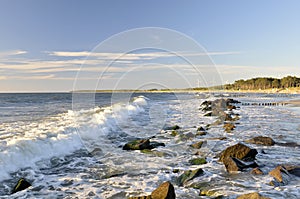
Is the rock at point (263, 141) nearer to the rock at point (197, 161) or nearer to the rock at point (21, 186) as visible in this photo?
the rock at point (197, 161)

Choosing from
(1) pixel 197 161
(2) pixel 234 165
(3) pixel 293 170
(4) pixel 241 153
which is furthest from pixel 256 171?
(1) pixel 197 161

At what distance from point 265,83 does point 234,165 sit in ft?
419

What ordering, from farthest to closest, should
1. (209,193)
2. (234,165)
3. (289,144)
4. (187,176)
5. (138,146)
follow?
(289,144)
(138,146)
(234,165)
(187,176)
(209,193)

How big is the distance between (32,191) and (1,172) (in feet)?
→ 6.51

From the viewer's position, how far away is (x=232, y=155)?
7414mm

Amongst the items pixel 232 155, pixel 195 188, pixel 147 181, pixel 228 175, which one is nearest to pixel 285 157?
pixel 232 155

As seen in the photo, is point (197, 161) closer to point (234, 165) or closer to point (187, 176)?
point (234, 165)

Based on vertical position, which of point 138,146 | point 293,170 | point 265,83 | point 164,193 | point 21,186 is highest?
point 265,83

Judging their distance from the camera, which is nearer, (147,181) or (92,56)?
(147,181)

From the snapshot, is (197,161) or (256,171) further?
(197,161)

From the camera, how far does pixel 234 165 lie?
6.66m

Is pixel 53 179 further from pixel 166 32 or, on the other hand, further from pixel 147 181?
pixel 166 32

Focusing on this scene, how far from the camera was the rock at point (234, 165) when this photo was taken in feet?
21.7

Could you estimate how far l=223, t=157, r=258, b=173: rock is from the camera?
660 cm
